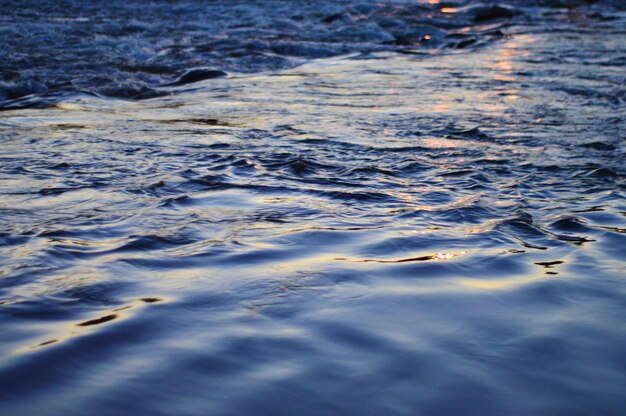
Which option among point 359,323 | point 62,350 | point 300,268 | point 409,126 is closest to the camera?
point 62,350

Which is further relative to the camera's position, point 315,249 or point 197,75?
point 197,75

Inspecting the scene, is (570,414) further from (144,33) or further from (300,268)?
(144,33)

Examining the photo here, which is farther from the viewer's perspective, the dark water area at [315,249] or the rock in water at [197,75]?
the rock in water at [197,75]

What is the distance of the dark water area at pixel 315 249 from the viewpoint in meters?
1.64

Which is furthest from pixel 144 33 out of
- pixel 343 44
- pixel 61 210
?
pixel 61 210

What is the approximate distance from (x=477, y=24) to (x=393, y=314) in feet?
39.4

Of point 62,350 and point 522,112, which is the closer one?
point 62,350

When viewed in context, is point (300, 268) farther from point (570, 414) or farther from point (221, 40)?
point (221, 40)

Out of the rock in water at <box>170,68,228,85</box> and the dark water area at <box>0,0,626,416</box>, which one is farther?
the rock in water at <box>170,68,228,85</box>

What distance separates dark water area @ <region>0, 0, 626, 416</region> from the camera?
1638mm

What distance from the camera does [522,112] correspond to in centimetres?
504

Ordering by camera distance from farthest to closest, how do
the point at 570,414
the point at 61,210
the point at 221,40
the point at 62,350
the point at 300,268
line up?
the point at 221,40
the point at 61,210
the point at 300,268
the point at 62,350
the point at 570,414

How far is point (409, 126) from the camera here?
4621 millimetres

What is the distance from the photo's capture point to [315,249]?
2.51 meters
